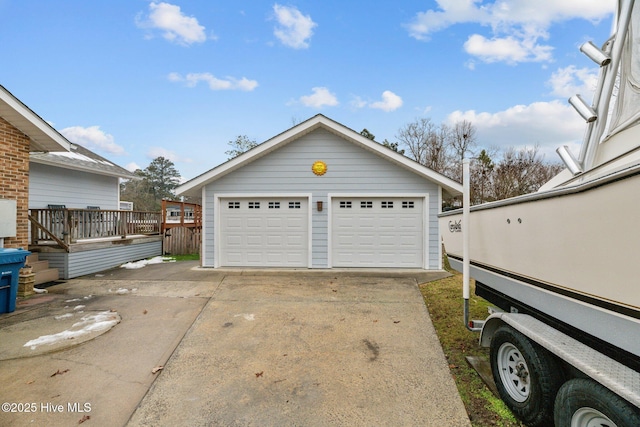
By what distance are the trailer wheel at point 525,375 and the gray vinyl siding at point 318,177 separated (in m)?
6.09

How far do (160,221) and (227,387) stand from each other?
36.7 ft

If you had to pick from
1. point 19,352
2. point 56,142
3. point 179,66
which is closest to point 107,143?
point 179,66

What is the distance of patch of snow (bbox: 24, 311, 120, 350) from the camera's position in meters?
4.05

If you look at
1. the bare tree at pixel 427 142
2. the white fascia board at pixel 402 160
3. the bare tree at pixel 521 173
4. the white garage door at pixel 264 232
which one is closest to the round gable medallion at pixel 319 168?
the white garage door at pixel 264 232

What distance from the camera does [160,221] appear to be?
41.3ft

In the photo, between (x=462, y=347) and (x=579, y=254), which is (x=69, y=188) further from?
(x=579, y=254)

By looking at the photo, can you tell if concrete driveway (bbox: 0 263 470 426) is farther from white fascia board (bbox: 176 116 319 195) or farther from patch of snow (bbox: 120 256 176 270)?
white fascia board (bbox: 176 116 319 195)

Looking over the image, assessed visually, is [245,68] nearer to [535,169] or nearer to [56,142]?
[56,142]

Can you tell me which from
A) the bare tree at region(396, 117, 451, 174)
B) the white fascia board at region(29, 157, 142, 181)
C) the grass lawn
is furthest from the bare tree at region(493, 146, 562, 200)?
the white fascia board at region(29, 157, 142, 181)

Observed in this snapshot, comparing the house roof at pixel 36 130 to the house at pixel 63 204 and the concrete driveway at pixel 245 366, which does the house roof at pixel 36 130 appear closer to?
the house at pixel 63 204

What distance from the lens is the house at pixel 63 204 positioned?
21.2 ft

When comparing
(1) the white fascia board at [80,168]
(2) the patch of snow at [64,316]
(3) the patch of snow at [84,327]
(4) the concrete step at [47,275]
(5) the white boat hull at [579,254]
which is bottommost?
(3) the patch of snow at [84,327]

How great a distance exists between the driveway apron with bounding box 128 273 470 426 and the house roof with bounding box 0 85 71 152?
5.49m

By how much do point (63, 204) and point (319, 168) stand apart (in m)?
8.96
